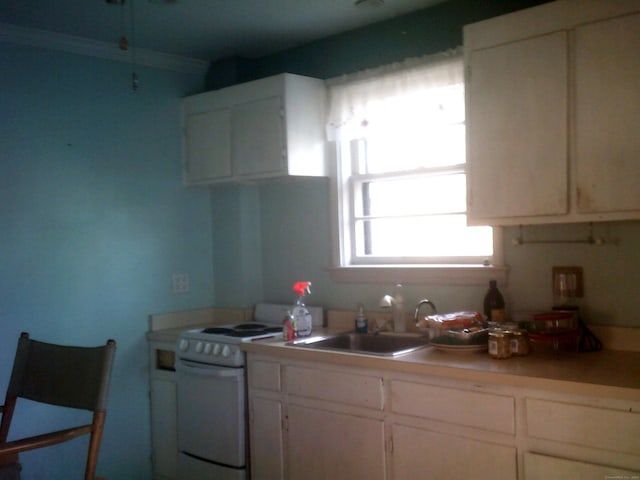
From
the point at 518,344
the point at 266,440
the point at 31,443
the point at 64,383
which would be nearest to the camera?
the point at 31,443

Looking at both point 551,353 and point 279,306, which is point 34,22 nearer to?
point 279,306

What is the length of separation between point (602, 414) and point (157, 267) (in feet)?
8.53

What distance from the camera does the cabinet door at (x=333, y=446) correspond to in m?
2.59

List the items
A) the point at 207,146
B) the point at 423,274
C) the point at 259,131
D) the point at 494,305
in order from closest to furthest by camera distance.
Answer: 1. the point at 494,305
2. the point at 423,274
3. the point at 259,131
4. the point at 207,146

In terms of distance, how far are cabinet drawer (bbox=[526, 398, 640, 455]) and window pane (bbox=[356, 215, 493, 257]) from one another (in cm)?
100

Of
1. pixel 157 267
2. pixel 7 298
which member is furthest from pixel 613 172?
pixel 7 298

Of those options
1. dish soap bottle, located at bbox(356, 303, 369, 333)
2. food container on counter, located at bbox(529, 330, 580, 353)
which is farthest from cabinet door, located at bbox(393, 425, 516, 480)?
dish soap bottle, located at bbox(356, 303, 369, 333)

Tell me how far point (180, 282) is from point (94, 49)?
4.69ft

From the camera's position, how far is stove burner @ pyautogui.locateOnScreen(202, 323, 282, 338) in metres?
3.34

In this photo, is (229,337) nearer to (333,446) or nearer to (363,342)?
(363,342)

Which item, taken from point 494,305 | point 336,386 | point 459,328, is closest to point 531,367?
point 459,328

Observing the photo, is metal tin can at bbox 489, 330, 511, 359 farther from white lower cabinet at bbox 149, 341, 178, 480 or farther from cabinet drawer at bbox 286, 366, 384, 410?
white lower cabinet at bbox 149, 341, 178, 480

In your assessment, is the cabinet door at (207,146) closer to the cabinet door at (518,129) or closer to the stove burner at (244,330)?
the stove burner at (244,330)

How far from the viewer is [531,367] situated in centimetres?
227
